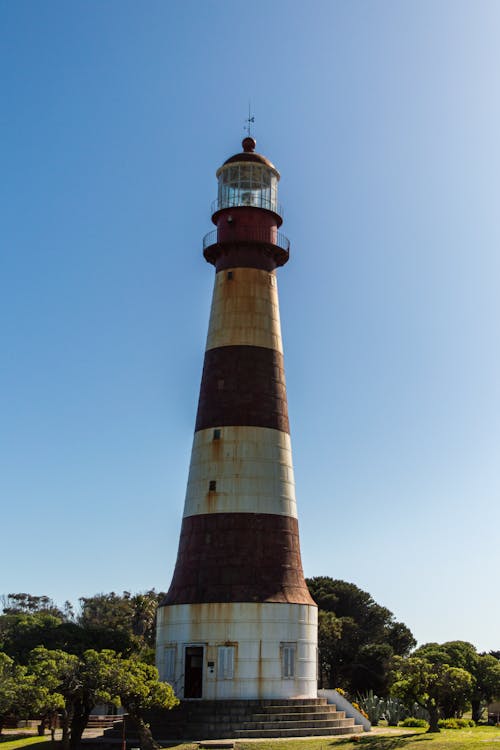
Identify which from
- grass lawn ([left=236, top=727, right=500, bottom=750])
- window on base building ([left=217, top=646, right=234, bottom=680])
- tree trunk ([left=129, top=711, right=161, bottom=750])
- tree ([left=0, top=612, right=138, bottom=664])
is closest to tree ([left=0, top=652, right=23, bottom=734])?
tree trunk ([left=129, top=711, right=161, bottom=750])

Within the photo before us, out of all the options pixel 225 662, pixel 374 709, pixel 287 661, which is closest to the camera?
pixel 225 662

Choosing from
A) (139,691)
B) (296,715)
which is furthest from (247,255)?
(139,691)

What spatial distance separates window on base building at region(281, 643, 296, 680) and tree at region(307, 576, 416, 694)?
1364 inches

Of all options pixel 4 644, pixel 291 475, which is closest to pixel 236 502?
pixel 291 475

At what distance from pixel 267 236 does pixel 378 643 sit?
48.9 m

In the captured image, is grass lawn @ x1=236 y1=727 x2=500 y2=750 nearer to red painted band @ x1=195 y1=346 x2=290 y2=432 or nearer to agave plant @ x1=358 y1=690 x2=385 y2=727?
agave plant @ x1=358 y1=690 x2=385 y2=727

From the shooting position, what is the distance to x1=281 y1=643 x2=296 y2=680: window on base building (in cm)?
3469

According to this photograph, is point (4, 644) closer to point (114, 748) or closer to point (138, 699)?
point (114, 748)

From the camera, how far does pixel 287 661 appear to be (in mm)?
34875

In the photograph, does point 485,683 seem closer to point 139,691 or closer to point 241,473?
point 241,473

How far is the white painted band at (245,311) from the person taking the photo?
39844 mm

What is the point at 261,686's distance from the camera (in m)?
34.1

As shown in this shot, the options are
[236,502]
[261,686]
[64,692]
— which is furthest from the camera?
[236,502]

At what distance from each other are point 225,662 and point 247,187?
23.5 metres
